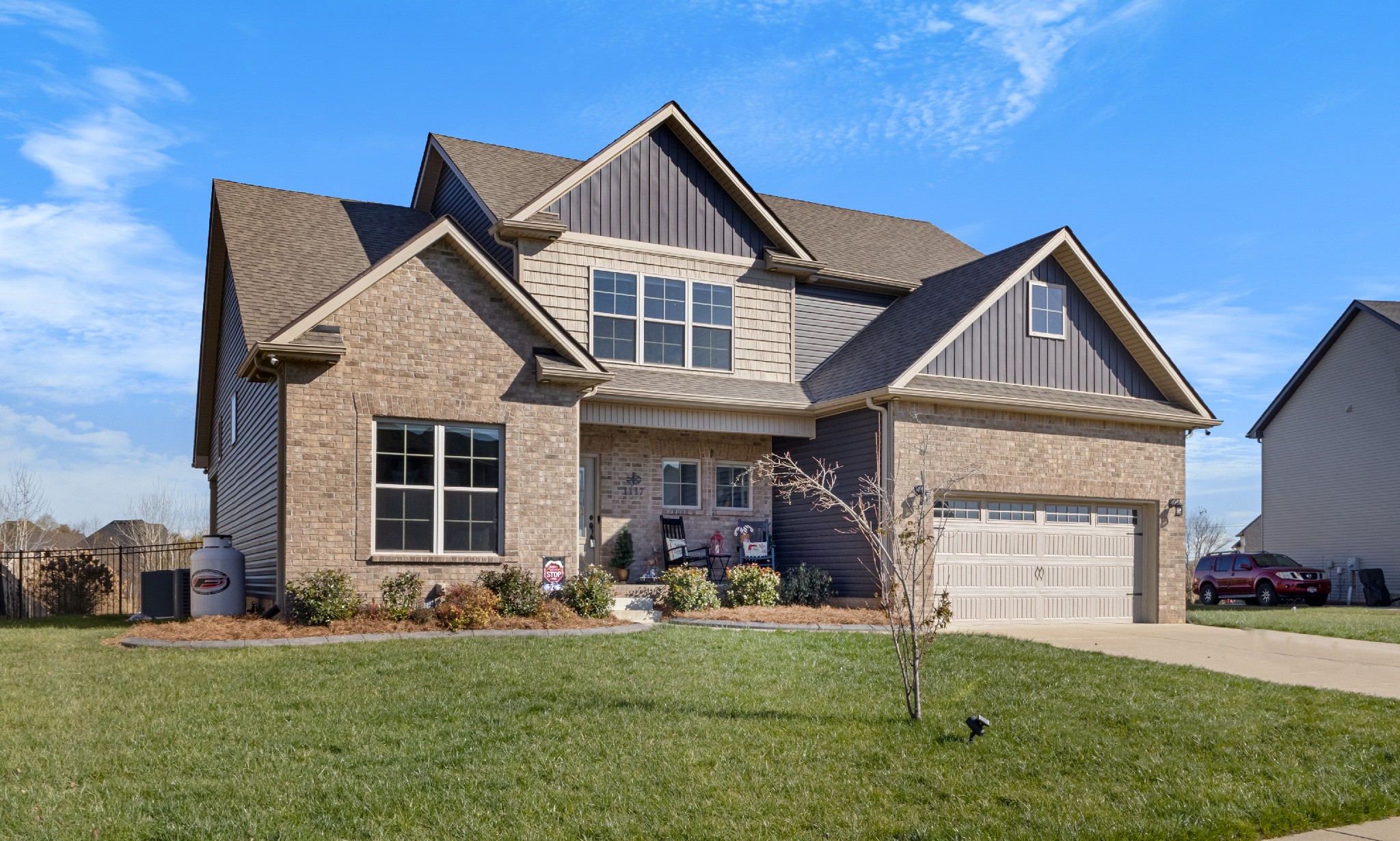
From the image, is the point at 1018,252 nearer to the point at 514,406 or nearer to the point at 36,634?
the point at 514,406

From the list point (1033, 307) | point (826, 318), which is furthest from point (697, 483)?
point (1033, 307)

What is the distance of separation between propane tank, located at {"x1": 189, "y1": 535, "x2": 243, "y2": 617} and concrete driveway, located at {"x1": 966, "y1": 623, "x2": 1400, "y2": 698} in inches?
415

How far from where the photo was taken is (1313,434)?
34.6 metres

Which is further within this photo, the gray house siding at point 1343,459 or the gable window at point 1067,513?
the gray house siding at point 1343,459

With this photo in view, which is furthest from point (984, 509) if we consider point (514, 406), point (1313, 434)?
point (1313, 434)

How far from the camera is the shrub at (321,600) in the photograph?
14.4 meters

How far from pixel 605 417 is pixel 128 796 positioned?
11927 mm

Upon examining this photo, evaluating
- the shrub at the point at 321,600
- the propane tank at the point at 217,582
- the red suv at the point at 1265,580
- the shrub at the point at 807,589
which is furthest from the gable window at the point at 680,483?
the red suv at the point at 1265,580

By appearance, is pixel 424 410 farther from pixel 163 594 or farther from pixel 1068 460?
pixel 1068 460

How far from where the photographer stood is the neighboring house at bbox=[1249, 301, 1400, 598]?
3167cm

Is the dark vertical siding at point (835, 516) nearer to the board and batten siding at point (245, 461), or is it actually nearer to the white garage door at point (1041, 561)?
the white garage door at point (1041, 561)

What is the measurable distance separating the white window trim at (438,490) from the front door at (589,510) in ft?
10.3

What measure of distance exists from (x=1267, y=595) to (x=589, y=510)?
19774mm

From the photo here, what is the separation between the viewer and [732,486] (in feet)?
67.6
